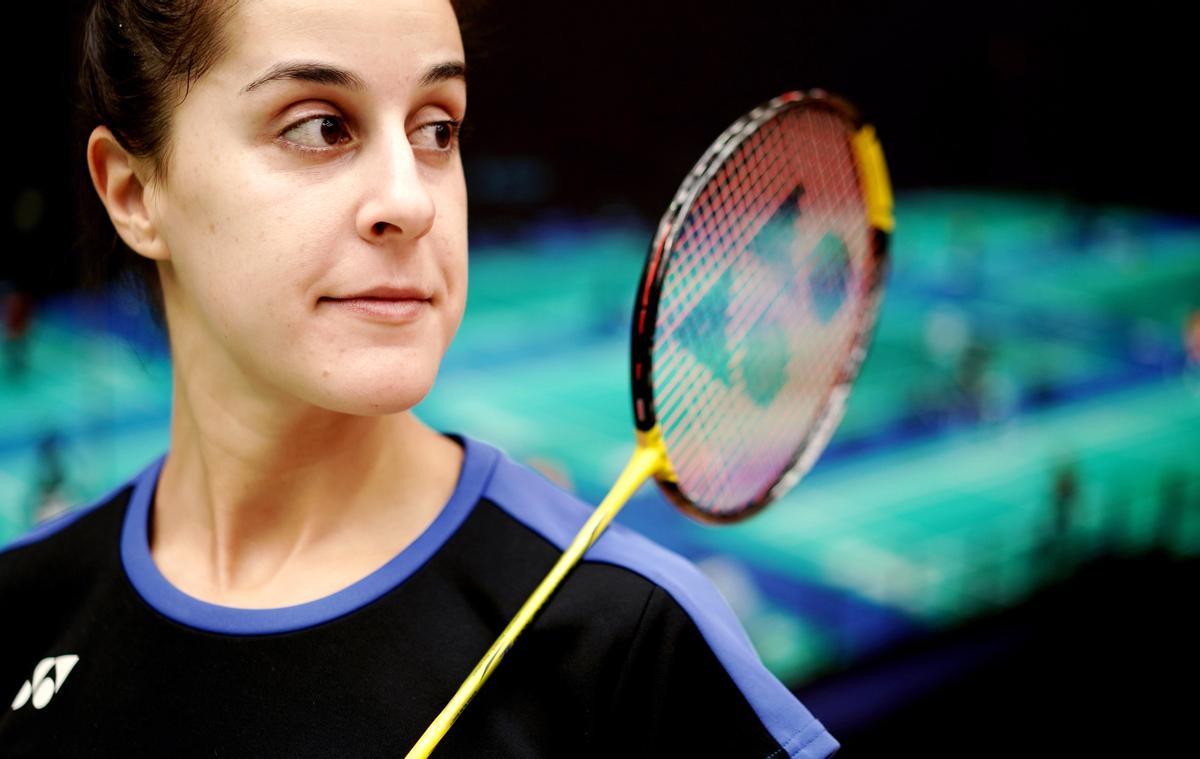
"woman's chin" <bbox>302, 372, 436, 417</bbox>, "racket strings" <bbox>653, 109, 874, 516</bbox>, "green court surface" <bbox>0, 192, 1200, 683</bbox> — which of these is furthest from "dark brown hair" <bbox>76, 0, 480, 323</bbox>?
"green court surface" <bbox>0, 192, 1200, 683</bbox>

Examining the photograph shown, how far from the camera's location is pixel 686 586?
1.05 meters

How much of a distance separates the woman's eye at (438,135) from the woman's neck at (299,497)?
25 cm

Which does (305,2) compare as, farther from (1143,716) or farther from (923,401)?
(1143,716)

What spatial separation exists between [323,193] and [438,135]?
129 millimetres

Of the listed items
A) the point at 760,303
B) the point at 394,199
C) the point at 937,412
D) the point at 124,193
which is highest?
the point at 394,199

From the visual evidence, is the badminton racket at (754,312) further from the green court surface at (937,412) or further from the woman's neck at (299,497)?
the green court surface at (937,412)

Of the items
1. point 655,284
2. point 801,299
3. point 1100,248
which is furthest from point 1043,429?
point 655,284

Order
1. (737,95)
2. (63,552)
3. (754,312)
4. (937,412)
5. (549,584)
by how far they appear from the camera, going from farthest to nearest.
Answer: (937,412)
(737,95)
(754,312)
(63,552)
(549,584)

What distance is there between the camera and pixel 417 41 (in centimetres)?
94

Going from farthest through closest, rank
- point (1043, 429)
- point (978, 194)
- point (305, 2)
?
point (1043, 429)
point (978, 194)
point (305, 2)

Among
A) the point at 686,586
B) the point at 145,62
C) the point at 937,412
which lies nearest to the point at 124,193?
the point at 145,62

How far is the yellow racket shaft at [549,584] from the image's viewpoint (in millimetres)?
956

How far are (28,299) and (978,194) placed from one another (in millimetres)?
2081

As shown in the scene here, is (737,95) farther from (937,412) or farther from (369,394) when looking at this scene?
(369,394)
